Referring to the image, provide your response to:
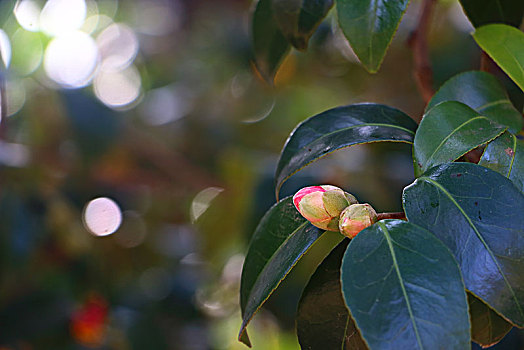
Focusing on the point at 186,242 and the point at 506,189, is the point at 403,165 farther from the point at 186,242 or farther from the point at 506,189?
the point at 506,189

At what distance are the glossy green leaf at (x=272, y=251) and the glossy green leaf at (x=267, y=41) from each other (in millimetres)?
263

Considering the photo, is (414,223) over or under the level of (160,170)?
over

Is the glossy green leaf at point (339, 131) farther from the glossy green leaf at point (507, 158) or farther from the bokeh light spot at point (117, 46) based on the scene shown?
the bokeh light spot at point (117, 46)

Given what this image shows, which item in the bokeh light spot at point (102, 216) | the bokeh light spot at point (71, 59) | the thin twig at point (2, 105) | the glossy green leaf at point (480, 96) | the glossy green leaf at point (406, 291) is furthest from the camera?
the bokeh light spot at point (71, 59)

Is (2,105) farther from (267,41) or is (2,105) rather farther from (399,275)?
(399,275)

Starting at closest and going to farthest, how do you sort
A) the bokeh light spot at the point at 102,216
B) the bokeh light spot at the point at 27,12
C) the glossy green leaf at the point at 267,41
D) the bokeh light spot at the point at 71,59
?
the glossy green leaf at the point at 267,41 < the bokeh light spot at the point at 27,12 < the bokeh light spot at the point at 102,216 < the bokeh light spot at the point at 71,59

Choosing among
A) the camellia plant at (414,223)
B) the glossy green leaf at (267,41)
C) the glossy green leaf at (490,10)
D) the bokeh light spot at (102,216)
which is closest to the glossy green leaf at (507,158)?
the camellia plant at (414,223)

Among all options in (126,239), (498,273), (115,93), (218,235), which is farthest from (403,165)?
(115,93)

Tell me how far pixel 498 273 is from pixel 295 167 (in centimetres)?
22

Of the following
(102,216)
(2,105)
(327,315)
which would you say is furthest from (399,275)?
(102,216)

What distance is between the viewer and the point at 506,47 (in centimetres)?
59

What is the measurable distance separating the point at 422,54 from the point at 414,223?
44 centimetres

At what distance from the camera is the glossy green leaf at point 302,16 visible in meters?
0.66

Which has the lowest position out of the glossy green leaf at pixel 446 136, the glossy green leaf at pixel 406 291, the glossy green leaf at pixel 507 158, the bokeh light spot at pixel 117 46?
the bokeh light spot at pixel 117 46
